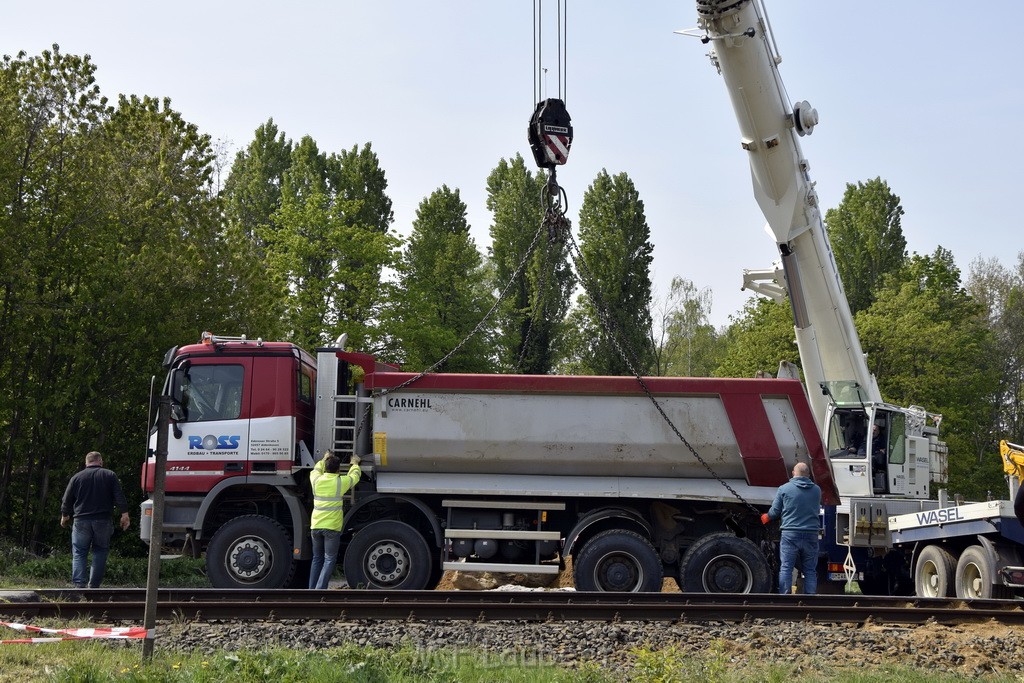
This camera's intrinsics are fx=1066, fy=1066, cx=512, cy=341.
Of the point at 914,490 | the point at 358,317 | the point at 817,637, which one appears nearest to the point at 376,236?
the point at 358,317

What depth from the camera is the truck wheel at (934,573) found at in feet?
46.6

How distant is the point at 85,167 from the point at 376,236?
64.5 feet

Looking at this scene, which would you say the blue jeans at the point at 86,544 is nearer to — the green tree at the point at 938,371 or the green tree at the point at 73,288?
the green tree at the point at 73,288

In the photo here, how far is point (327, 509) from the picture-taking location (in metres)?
12.9

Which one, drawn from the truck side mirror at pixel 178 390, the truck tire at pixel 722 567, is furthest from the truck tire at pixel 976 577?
the truck side mirror at pixel 178 390

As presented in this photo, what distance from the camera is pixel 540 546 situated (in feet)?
44.2

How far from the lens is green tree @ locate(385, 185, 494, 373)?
133ft

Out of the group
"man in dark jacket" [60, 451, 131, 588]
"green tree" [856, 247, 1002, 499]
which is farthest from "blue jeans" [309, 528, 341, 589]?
"green tree" [856, 247, 1002, 499]

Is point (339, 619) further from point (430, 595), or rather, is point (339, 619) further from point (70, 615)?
point (70, 615)

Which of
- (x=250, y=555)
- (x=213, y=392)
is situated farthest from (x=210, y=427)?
(x=250, y=555)

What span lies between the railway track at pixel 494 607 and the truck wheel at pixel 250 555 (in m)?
1.40

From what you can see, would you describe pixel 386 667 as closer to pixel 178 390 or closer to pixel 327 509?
pixel 327 509

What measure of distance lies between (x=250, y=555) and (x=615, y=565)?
4566 millimetres

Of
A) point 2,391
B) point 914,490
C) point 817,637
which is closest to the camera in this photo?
point 817,637
